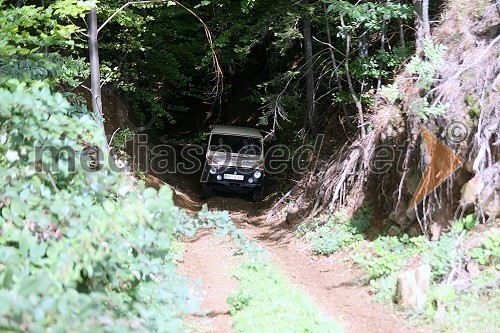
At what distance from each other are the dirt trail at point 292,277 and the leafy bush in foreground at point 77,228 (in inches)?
52.7

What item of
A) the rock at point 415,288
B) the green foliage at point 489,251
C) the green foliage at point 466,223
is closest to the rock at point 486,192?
the green foliage at point 466,223

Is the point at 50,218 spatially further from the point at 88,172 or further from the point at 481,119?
the point at 481,119

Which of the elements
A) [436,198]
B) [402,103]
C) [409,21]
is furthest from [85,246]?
[409,21]

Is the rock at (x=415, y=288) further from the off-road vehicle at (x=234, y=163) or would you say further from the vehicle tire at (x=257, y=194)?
the vehicle tire at (x=257, y=194)

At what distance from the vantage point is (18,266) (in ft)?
8.59

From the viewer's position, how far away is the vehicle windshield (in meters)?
14.4

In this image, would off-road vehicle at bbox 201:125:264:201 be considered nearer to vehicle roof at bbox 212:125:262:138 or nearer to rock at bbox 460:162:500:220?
vehicle roof at bbox 212:125:262:138

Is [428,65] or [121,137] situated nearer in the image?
[428,65]

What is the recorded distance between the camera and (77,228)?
2895 millimetres

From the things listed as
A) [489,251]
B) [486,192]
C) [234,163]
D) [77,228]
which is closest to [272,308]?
[489,251]

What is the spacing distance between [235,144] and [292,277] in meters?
6.93

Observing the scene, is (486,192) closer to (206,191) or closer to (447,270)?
(447,270)

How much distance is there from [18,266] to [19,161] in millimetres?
937
